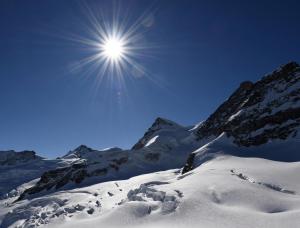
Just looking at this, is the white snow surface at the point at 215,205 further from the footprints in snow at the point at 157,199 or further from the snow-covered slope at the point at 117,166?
the snow-covered slope at the point at 117,166

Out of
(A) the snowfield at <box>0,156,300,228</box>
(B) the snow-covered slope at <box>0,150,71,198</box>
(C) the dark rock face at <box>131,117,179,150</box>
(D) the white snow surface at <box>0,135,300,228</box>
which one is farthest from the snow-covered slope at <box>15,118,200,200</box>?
(A) the snowfield at <box>0,156,300,228</box>

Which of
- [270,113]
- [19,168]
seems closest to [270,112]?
[270,113]

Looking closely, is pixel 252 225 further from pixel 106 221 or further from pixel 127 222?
pixel 106 221

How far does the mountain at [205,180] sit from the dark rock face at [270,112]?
21 cm

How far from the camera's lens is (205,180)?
29.9 m

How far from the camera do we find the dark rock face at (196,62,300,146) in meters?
51.6

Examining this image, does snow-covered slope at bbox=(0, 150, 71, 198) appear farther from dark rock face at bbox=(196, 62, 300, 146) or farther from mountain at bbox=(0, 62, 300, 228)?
dark rock face at bbox=(196, 62, 300, 146)

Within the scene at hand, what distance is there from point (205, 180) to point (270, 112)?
33440 millimetres

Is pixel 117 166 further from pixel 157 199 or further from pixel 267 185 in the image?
pixel 267 185

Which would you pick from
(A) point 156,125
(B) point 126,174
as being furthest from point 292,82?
(A) point 156,125

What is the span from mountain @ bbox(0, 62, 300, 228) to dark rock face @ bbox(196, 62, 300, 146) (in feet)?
0.69

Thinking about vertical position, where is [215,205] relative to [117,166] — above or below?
below

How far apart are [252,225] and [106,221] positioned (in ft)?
37.6

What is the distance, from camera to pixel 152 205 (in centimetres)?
2442
